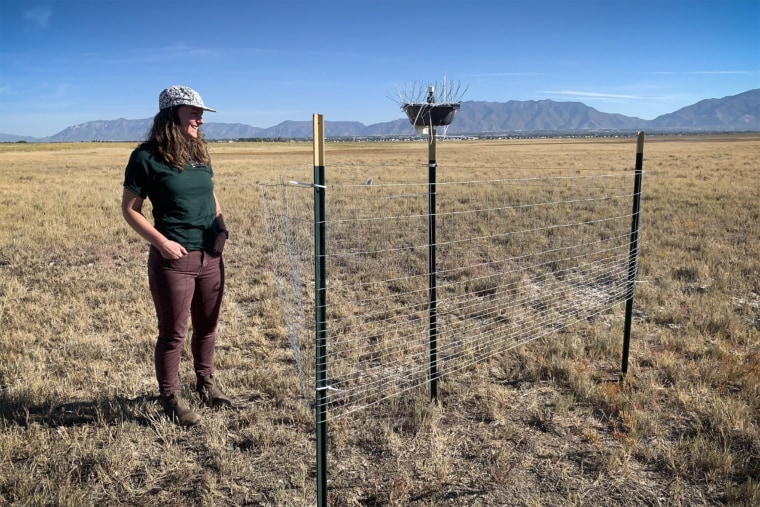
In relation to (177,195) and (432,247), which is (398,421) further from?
(177,195)

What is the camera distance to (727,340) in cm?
530

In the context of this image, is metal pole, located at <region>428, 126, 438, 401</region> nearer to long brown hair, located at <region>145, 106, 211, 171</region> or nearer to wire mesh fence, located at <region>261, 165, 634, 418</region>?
wire mesh fence, located at <region>261, 165, 634, 418</region>

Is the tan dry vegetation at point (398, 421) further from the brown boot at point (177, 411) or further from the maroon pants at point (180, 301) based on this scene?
the maroon pants at point (180, 301)

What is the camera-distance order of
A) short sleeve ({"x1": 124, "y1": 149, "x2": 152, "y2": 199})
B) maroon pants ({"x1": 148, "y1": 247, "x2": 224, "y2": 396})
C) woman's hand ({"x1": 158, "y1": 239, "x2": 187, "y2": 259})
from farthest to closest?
maroon pants ({"x1": 148, "y1": 247, "x2": 224, "y2": 396}) → woman's hand ({"x1": 158, "y1": 239, "x2": 187, "y2": 259}) → short sleeve ({"x1": 124, "y1": 149, "x2": 152, "y2": 199})

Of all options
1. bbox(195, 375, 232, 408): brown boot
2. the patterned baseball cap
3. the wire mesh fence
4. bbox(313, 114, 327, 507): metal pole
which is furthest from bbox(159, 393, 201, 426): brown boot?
the patterned baseball cap

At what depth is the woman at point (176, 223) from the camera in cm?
307

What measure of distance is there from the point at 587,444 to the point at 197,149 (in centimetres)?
325

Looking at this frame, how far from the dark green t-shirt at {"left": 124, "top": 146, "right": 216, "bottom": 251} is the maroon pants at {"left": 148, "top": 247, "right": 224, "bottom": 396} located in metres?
0.14

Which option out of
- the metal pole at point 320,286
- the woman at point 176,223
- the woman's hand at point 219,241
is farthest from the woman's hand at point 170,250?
the metal pole at point 320,286

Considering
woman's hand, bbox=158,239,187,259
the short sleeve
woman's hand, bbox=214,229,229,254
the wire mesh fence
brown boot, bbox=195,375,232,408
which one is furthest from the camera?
the wire mesh fence

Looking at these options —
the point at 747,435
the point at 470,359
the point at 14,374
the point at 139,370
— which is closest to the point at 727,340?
the point at 747,435

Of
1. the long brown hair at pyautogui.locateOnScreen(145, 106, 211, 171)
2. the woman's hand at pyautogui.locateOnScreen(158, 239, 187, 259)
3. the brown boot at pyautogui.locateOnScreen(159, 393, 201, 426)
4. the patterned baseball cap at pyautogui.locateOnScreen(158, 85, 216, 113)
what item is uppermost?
the patterned baseball cap at pyautogui.locateOnScreen(158, 85, 216, 113)

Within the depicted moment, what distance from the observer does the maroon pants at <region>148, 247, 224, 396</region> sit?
10.8 feet

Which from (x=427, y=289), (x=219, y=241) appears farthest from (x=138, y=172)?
(x=427, y=289)
